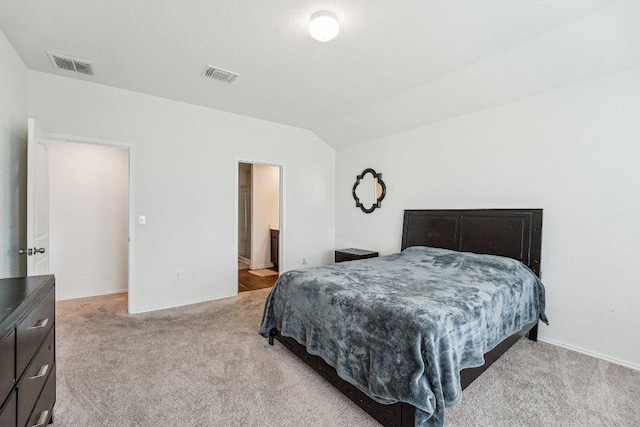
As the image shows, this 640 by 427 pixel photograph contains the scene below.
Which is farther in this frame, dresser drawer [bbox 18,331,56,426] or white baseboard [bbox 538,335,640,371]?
white baseboard [bbox 538,335,640,371]

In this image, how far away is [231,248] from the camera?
4188 mm

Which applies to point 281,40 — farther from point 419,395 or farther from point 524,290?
point 524,290

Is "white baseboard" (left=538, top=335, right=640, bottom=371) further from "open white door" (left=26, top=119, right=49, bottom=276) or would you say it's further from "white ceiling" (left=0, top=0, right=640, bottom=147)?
"open white door" (left=26, top=119, right=49, bottom=276)

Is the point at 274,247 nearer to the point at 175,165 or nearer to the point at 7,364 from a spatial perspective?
the point at 175,165

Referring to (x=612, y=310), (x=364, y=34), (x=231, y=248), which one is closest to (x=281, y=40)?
(x=364, y=34)

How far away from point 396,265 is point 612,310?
1769 mm

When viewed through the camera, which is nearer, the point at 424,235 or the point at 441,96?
the point at 441,96

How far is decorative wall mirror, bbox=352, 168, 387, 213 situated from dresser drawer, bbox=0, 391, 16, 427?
405cm

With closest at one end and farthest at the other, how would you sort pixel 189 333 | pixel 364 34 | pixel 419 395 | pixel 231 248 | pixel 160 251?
pixel 419 395
pixel 364 34
pixel 189 333
pixel 160 251
pixel 231 248

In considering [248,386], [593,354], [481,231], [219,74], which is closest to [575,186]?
[481,231]

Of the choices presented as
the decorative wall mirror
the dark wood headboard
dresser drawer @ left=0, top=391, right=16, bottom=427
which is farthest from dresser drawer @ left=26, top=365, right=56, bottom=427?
the decorative wall mirror

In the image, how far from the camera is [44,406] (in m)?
1.44

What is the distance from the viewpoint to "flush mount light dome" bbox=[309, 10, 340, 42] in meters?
2.03

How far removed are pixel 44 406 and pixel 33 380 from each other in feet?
0.92
